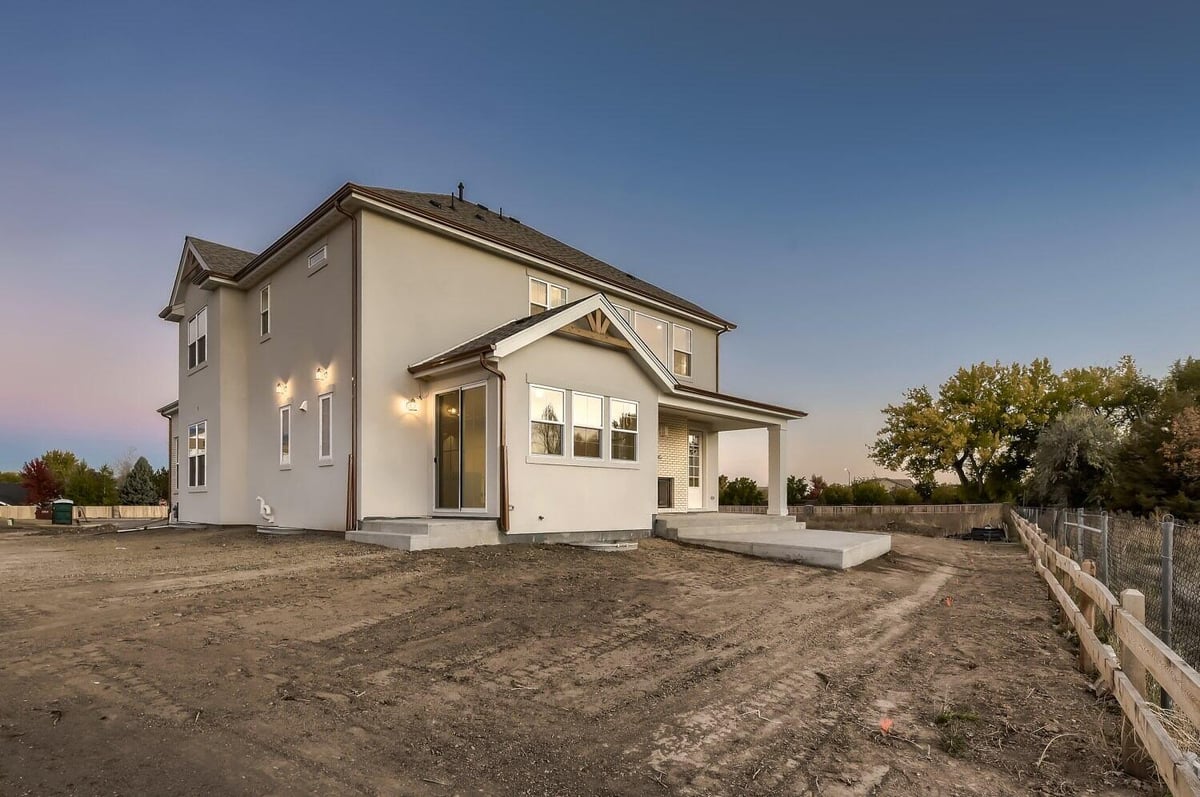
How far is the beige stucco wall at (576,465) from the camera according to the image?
11227 millimetres

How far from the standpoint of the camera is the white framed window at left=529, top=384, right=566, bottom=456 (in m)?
11.5

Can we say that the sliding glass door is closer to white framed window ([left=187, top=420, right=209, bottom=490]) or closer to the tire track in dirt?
the tire track in dirt

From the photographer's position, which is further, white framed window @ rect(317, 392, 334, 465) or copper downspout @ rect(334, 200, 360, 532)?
white framed window @ rect(317, 392, 334, 465)

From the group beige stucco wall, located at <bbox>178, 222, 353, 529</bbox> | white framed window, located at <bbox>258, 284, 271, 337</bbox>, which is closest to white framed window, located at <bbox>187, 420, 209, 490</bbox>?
beige stucco wall, located at <bbox>178, 222, 353, 529</bbox>

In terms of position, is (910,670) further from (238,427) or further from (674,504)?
(238,427)

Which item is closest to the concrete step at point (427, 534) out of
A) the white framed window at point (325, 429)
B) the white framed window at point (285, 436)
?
the white framed window at point (325, 429)

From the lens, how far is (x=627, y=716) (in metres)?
4.27

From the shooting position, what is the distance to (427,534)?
9.98 metres

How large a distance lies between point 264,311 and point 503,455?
881 cm

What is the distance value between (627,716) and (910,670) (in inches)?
112

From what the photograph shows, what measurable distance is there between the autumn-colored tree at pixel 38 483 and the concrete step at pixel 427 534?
36886mm

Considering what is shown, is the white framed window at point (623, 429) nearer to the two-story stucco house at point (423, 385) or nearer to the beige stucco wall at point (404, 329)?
the two-story stucco house at point (423, 385)

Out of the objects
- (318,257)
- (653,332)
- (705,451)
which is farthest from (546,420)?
(705,451)

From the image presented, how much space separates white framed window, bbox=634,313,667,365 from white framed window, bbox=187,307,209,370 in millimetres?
11574
